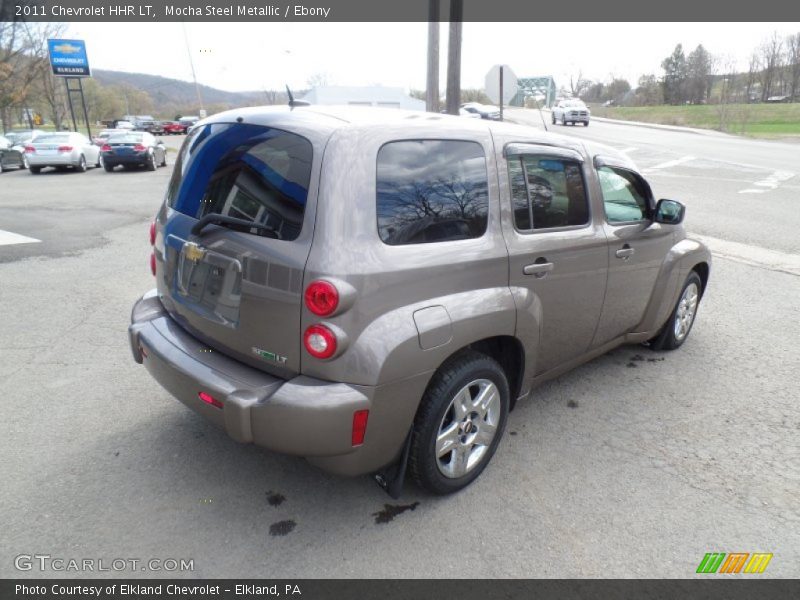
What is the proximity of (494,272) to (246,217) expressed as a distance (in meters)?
1.24

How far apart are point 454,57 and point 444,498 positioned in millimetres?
11245

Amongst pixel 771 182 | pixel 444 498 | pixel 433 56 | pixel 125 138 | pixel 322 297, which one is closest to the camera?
Result: pixel 322 297

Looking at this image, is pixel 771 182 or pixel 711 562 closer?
pixel 711 562

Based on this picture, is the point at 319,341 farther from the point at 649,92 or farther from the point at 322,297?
the point at 649,92

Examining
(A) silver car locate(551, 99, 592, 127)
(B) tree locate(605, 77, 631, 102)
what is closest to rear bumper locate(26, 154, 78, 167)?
(A) silver car locate(551, 99, 592, 127)

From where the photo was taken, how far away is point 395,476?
276 centimetres

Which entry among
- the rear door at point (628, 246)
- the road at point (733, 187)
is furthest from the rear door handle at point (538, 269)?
the road at point (733, 187)

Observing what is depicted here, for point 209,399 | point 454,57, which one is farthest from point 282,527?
point 454,57

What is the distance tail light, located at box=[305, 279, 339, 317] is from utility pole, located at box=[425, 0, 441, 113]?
11581mm

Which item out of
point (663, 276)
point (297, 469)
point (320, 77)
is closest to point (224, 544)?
point (297, 469)

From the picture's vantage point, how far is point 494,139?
3.04 meters

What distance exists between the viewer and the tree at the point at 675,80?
283ft

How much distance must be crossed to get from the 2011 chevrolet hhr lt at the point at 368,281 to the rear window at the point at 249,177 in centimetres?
1

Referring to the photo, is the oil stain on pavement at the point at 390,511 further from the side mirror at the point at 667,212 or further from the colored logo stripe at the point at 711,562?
the side mirror at the point at 667,212
